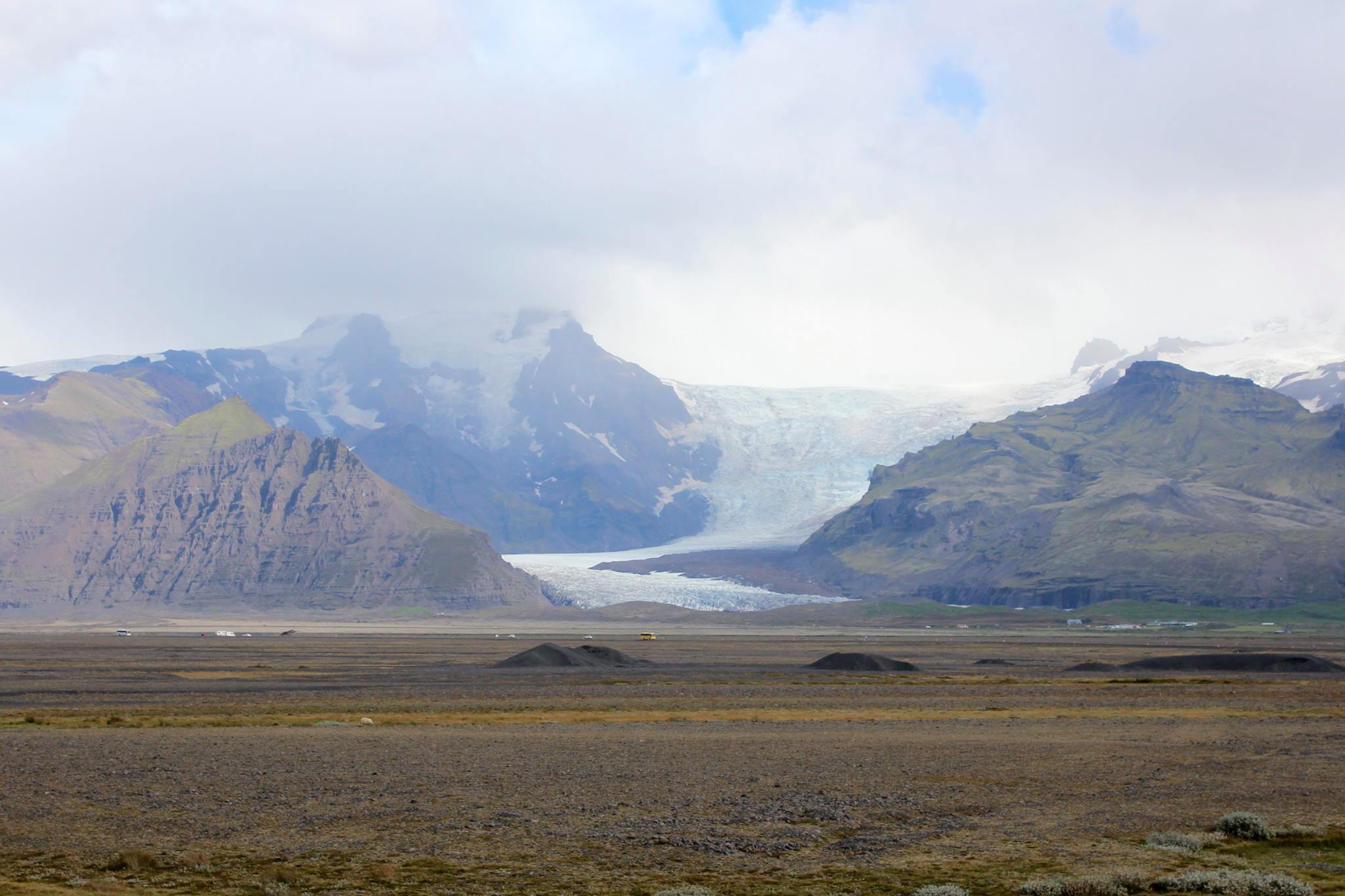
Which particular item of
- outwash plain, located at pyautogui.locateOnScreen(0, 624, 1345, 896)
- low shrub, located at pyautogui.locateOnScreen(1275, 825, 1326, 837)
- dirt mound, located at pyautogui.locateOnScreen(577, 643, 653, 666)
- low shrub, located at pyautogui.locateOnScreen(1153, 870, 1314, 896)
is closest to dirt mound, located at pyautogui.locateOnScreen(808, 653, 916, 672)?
dirt mound, located at pyautogui.locateOnScreen(577, 643, 653, 666)

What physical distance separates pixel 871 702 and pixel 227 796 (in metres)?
40.5

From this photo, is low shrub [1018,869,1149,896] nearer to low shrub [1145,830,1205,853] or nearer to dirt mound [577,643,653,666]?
low shrub [1145,830,1205,853]

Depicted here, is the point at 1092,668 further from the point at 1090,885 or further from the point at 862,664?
the point at 1090,885

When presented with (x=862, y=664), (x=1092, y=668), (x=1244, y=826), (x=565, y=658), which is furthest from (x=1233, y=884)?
(x=565, y=658)

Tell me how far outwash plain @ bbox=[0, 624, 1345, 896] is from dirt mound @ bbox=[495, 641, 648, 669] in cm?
1886

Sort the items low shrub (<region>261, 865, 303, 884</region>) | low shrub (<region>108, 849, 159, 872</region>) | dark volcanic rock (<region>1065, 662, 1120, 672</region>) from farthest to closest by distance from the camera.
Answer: dark volcanic rock (<region>1065, 662, 1120, 672</region>) → low shrub (<region>108, 849, 159, 872</region>) → low shrub (<region>261, 865, 303, 884</region>)

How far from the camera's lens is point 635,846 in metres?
27.2

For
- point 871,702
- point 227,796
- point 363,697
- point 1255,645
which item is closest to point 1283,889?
point 227,796

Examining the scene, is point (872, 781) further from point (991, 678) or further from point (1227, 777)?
point (991, 678)

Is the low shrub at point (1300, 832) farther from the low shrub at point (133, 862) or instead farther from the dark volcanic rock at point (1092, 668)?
the dark volcanic rock at point (1092, 668)

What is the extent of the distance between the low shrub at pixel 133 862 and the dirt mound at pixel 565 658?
7143 cm

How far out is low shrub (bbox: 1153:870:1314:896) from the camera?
22094 millimetres

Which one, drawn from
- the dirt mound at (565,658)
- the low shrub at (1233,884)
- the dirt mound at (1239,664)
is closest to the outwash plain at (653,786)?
the low shrub at (1233,884)

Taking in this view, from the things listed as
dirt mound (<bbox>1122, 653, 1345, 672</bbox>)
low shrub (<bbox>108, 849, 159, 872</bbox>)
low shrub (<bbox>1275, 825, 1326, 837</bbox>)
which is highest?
low shrub (<bbox>1275, 825, 1326, 837</bbox>)
